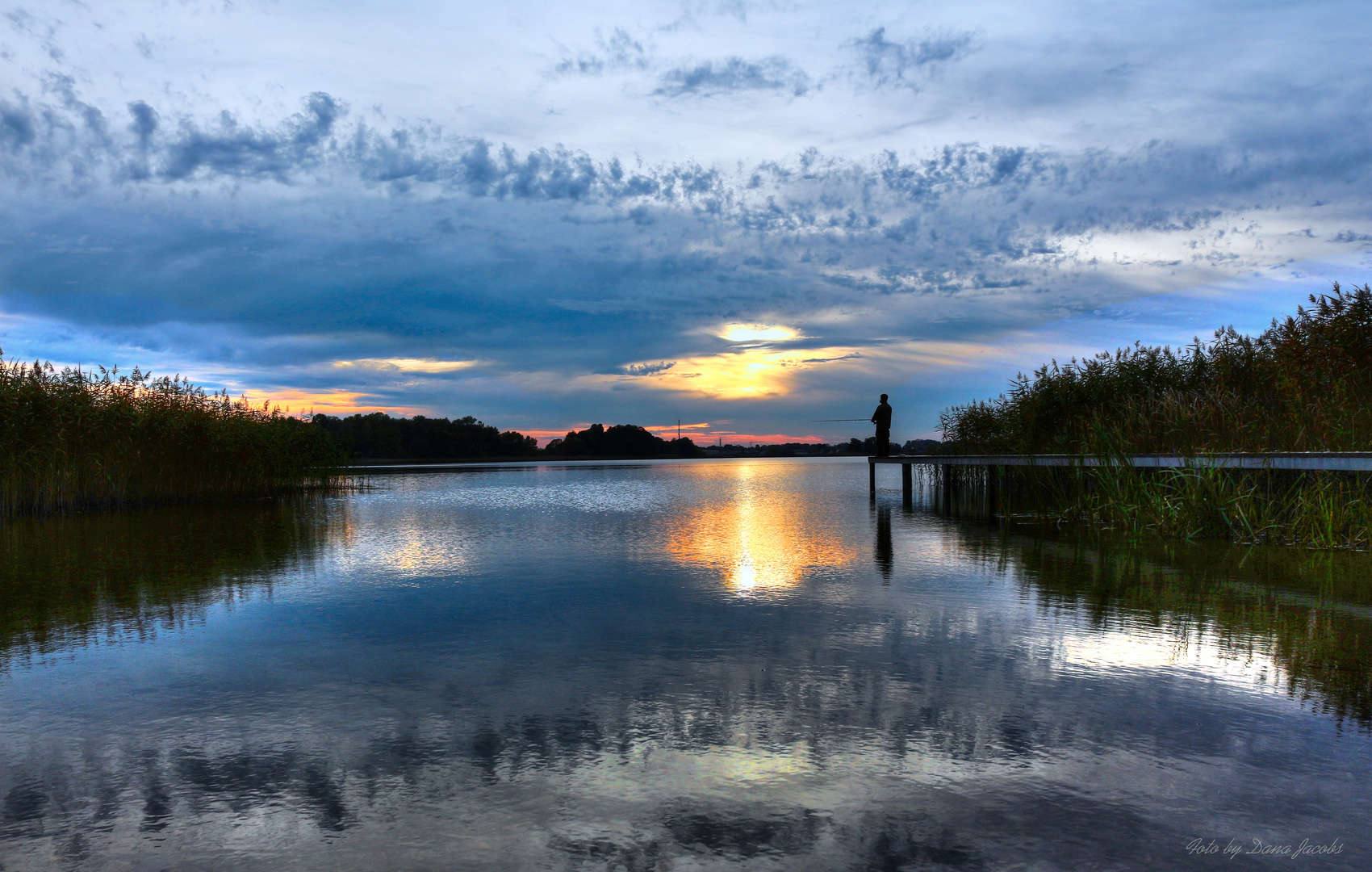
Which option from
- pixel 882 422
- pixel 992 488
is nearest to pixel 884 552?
pixel 992 488

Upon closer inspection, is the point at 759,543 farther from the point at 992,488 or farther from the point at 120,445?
the point at 120,445

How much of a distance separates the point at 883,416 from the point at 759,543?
13490 mm

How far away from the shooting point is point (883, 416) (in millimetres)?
23406

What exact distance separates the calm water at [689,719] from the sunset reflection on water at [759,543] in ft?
0.83

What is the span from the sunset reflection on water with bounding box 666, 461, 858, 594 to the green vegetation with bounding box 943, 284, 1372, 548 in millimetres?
4198

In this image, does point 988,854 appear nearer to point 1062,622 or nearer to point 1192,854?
point 1192,854

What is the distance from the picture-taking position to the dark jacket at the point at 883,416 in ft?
76.5

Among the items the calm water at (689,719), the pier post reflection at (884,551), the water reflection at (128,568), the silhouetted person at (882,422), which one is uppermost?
the silhouetted person at (882,422)

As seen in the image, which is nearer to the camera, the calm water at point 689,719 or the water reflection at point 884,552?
the calm water at point 689,719

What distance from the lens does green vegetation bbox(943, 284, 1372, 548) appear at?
960cm

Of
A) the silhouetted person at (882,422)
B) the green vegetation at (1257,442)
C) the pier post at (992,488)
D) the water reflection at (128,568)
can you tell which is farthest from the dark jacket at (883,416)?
the water reflection at (128,568)

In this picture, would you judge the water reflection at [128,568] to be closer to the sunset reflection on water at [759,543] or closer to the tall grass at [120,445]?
the tall grass at [120,445]

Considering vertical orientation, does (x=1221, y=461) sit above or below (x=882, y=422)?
below

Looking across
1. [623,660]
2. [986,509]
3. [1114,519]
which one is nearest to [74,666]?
[623,660]
